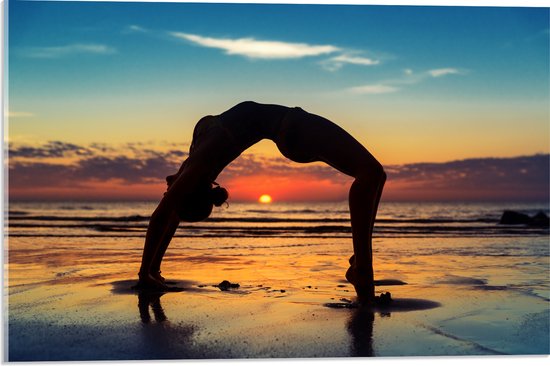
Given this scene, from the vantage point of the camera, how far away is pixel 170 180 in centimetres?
367

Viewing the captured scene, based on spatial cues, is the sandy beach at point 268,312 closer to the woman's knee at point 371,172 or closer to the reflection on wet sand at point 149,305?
the reflection on wet sand at point 149,305

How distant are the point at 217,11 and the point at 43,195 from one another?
3.93 meters

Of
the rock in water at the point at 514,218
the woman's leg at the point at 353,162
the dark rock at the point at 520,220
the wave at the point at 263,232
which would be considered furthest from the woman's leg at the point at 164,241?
the rock in water at the point at 514,218

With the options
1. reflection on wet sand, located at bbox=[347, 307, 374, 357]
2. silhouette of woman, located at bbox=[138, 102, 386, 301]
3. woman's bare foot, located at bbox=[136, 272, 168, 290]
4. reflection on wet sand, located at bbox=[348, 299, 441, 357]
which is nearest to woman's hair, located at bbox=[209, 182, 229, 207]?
silhouette of woman, located at bbox=[138, 102, 386, 301]

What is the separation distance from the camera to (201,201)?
11.5 ft

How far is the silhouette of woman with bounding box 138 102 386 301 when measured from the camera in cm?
325

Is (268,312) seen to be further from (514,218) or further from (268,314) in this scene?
(514,218)

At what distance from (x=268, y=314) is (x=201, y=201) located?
0.83 metres

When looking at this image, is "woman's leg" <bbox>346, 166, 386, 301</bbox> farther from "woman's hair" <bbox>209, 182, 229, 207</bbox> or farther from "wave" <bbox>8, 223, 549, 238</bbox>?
"wave" <bbox>8, 223, 549, 238</bbox>

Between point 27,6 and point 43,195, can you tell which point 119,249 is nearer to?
point 43,195

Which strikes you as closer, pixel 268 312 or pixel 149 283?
pixel 268 312

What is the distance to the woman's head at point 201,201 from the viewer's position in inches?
137

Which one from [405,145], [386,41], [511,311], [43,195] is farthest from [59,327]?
[43,195]

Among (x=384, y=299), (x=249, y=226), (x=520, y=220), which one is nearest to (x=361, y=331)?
(x=384, y=299)
